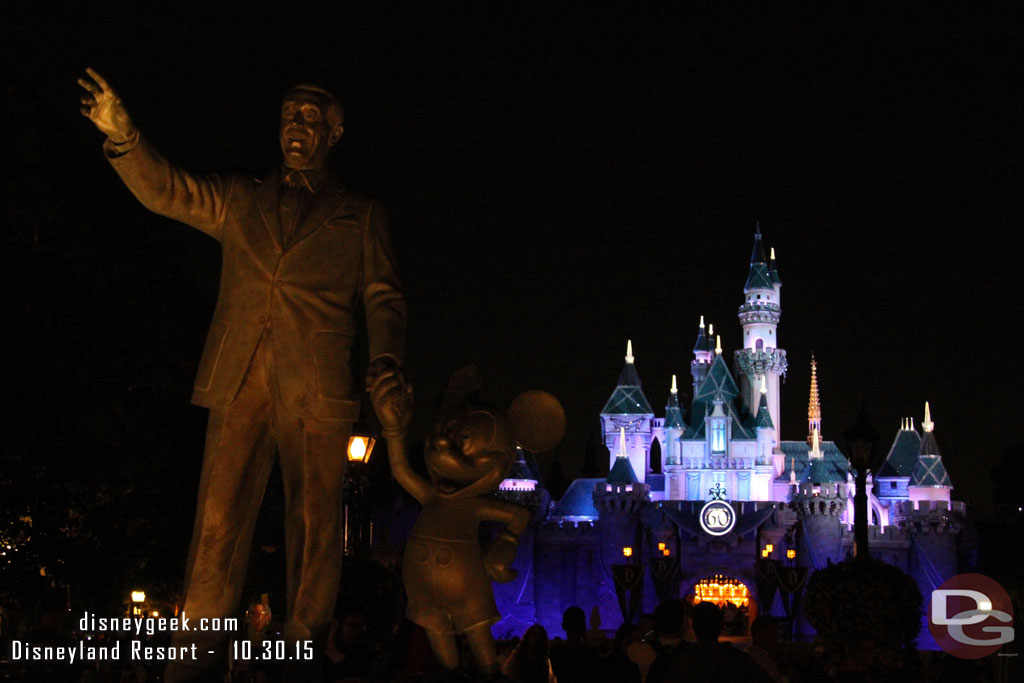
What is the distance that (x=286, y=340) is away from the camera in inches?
241

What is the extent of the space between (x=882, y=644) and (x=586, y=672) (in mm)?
2513

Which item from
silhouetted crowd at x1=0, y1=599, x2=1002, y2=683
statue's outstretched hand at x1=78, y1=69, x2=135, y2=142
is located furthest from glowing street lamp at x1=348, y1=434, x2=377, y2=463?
statue's outstretched hand at x1=78, y1=69, x2=135, y2=142

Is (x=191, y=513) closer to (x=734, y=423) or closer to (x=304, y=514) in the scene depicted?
(x=304, y=514)

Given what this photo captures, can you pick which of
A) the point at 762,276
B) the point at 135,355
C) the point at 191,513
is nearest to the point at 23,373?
the point at 135,355

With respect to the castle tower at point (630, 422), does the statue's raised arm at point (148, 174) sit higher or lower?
lower

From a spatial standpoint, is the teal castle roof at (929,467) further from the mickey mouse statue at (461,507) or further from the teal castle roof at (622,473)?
the mickey mouse statue at (461,507)

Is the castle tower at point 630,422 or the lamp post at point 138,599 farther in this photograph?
the castle tower at point 630,422

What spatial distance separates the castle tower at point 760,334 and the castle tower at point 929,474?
23.5ft

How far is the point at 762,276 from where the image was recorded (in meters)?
69.1

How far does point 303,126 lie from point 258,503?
1838 mm

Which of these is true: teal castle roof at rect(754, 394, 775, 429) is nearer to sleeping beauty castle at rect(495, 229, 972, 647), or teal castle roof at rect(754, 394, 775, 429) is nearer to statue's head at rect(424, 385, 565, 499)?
sleeping beauty castle at rect(495, 229, 972, 647)

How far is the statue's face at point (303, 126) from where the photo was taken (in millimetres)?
6277

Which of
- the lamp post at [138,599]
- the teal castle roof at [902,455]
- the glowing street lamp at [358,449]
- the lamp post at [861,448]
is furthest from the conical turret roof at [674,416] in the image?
the glowing street lamp at [358,449]

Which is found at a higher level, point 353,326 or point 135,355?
point 135,355
